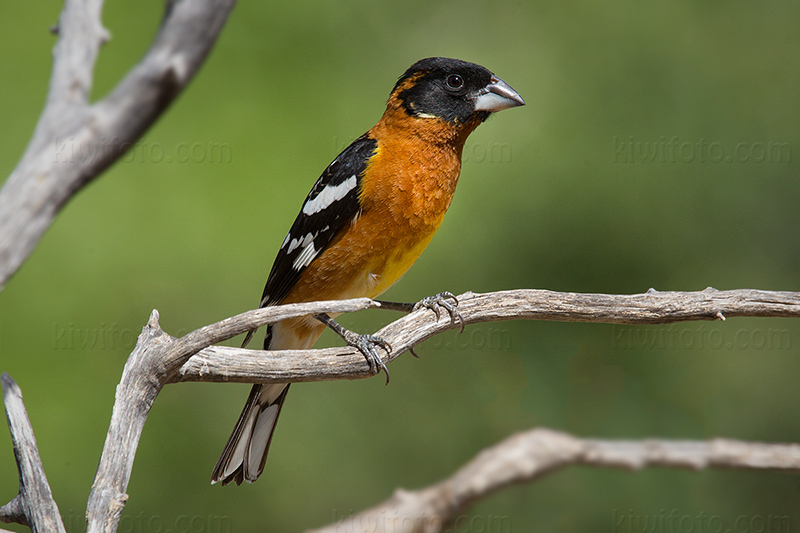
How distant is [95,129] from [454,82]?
5.63 feet

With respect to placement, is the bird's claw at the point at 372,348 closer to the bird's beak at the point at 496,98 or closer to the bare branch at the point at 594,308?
the bare branch at the point at 594,308

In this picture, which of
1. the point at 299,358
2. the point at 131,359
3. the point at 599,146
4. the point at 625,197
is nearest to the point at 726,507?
the point at 625,197

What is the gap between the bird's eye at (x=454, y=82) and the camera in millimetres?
2828

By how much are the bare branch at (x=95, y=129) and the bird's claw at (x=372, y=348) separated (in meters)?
1.04

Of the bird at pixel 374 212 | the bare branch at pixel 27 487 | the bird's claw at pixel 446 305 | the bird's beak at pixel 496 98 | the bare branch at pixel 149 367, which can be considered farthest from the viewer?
the bird's beak at pixel 496 98

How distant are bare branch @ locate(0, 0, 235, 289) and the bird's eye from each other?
4.91ft

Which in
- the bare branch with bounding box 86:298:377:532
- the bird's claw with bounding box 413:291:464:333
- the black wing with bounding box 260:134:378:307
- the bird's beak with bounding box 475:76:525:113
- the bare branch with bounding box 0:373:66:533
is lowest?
the bare branch with bounding box 0:373:66:533

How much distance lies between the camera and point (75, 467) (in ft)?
12.0

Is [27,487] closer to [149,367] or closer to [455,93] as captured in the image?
[149,367]

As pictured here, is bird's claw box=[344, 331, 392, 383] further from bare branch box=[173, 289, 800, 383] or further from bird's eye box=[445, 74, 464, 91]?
bird's eye box=[445, 74, 464, 91]

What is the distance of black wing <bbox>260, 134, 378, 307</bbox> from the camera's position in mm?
2652

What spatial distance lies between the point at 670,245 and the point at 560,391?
1331 millimetres

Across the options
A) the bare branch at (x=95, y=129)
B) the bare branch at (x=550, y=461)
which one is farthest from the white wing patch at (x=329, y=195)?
the bare branch at (x=95, y=129)

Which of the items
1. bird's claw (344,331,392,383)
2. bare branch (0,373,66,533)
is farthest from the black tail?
bare branch (0,373,66,533)
